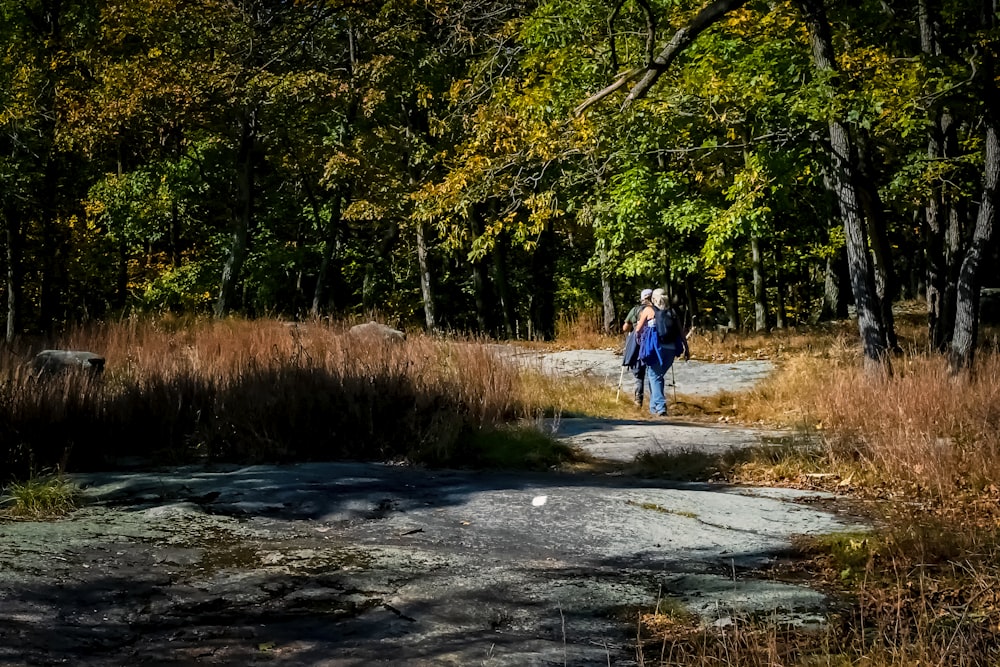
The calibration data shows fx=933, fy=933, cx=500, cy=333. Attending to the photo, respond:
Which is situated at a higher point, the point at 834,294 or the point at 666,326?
the point at 834,294

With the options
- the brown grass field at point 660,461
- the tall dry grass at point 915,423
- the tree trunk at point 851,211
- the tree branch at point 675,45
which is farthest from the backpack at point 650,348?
the tree branch at point 675,45

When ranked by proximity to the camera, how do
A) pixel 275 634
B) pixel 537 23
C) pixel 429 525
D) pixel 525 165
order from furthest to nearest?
pixel 537 23 → pixel 525 165 → pixel 429 525 → pixel 275 634

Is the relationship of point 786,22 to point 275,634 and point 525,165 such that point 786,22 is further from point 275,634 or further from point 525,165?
point 275,634

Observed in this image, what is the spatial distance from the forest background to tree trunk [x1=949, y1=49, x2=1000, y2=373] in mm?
34

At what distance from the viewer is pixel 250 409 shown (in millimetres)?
7918

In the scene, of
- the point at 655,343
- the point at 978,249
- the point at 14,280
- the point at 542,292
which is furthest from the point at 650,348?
the point at 542,292

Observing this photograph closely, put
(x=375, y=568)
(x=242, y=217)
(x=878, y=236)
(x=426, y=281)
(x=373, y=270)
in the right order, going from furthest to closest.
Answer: (x=373, y=270)
(x=426, y=281)
(x=242, y=217)
(x=878, y=236)
(x=375, y=568)

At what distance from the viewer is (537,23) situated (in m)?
15.3

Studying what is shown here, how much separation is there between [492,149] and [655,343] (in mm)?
3824

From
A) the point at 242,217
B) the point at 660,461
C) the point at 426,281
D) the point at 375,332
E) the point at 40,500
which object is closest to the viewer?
the point at 40,500

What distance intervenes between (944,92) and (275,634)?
31.5ft

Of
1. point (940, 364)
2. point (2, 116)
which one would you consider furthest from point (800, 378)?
point (2, 116)

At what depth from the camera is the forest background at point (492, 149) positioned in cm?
1145

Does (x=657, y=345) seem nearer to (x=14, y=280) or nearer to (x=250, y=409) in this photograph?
(x=250, y=409)
